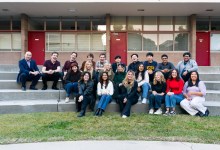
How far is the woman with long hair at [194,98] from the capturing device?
7.97m

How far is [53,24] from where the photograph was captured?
57.8ft

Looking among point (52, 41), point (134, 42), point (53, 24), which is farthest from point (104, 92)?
point (53, 24)

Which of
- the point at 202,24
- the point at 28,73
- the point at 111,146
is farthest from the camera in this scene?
the point at 202,24

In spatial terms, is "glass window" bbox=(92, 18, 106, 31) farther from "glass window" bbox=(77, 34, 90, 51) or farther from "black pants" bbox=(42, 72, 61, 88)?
"black pants" bbox=(42, 72, 61, 88)

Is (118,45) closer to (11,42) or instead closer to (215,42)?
(215,42)

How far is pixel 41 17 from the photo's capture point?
57.8 ft

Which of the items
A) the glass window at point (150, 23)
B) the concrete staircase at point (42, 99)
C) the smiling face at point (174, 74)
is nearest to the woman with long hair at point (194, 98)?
the concrete staircase at point (42, 99)

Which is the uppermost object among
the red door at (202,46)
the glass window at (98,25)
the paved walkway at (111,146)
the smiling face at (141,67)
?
the glass window at (98,25)

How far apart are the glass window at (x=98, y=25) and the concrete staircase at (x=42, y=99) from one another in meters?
7.74

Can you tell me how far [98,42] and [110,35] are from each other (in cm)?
85

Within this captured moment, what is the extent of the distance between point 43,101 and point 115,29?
941 centimetres

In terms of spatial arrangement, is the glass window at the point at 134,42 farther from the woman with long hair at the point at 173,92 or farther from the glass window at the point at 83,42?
the woman with long hair at the point at 173,92

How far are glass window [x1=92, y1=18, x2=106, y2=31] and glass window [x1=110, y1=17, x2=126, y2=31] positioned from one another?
0.52 meters
